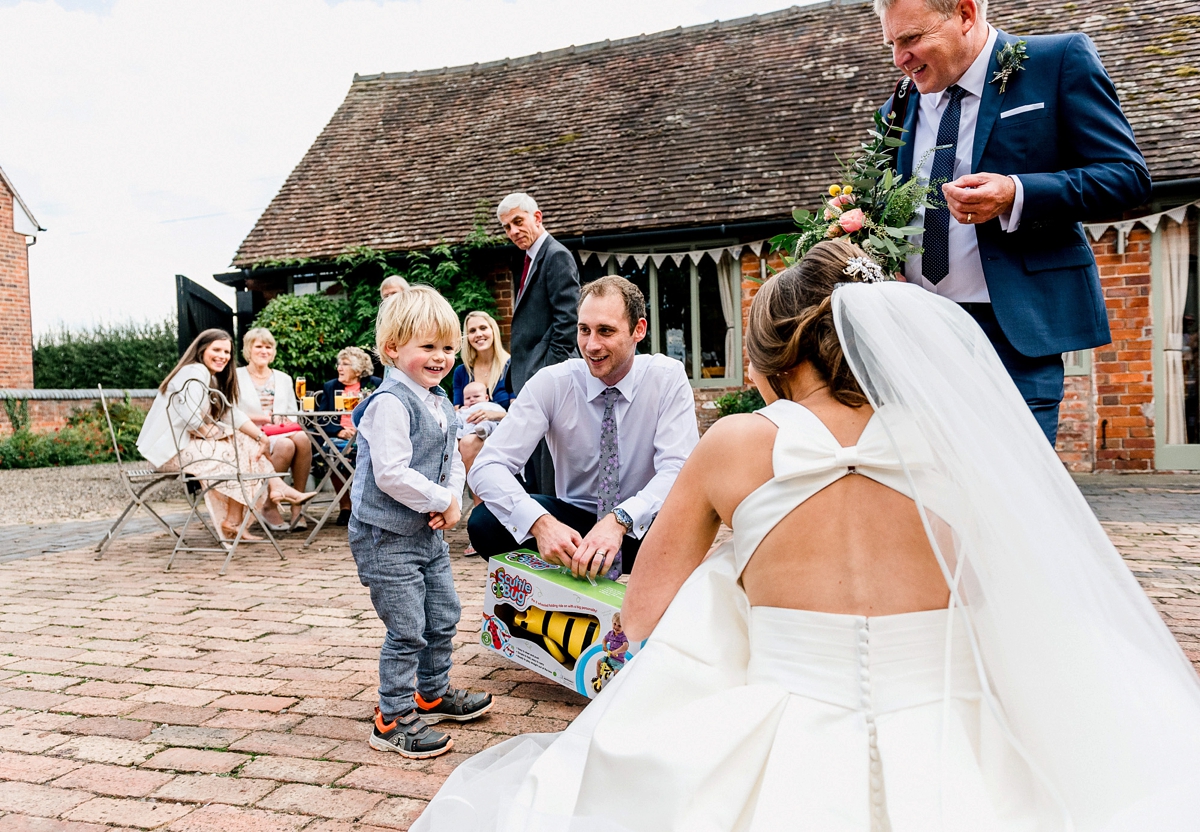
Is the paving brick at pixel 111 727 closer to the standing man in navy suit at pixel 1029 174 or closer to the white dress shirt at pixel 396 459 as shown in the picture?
the white dress shirt at pixel 396 459

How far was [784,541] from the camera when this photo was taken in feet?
5.26

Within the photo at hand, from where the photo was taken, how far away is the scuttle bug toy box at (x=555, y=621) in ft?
9.22

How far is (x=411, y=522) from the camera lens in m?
2.88

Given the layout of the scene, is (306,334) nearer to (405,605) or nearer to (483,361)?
(483,361)

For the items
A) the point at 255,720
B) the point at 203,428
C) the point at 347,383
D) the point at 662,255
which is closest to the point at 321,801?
the point at 255,720

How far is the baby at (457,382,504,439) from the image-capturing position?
590 centimetres

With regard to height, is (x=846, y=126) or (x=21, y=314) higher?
(x=846, y=126)

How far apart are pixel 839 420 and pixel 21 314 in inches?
859

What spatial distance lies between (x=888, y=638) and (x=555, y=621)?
1677 mm

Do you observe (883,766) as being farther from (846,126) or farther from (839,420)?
(846,126)

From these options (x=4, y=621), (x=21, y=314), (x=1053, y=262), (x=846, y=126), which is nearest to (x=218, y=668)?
(x=4, y=621)

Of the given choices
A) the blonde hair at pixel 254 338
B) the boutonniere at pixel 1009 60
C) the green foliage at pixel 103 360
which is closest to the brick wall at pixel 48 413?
the green foliage at pixel 103 360

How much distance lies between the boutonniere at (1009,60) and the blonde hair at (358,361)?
21.2ft

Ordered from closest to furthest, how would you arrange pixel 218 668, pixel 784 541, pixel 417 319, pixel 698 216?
pixel 784 541 → pixel 417 319 → pixel 218 668 → pixel 698 216
